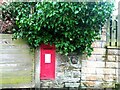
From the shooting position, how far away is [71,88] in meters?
5.31

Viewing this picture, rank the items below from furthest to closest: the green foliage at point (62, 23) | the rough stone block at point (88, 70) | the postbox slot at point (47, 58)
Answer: the rough stone block at point (88, 70) → the postbox slot at point (47, 58) → the green foliage at point (62, 23)

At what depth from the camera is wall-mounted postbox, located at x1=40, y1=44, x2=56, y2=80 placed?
522cm

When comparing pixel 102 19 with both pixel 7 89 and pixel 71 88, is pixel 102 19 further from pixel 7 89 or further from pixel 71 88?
pixel 7 89

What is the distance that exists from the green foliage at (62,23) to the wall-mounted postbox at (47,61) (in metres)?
0.16

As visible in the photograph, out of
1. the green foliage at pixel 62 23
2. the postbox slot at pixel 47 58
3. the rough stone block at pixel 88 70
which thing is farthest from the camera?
the rough stone block at pixel 88 70

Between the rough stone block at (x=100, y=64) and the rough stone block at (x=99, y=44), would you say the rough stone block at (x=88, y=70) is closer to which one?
the rough stone block at (x=100, y=64)

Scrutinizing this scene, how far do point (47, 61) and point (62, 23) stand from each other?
0.81 m

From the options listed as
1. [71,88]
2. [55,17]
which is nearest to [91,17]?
[55,17]

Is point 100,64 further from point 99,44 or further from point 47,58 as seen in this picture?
point 47,58

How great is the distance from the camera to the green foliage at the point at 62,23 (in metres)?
4.79

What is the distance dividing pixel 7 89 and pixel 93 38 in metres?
1.82

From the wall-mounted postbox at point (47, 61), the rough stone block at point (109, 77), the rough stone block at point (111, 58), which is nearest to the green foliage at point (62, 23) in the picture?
the wall-mounted postbox at point (47, 61)

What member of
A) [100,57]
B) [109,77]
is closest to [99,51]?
[100,57]

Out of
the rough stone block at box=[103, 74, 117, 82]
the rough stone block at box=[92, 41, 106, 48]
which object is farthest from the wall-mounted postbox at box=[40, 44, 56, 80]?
the rough stone block at box=[103, 74, 117, 82]
